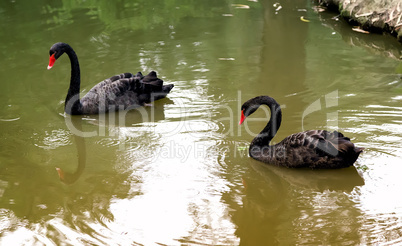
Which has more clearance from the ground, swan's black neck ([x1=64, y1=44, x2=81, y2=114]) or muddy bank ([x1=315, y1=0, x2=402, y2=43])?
muddy bank ([x1=315, y1=0, x2=402, y2=43])

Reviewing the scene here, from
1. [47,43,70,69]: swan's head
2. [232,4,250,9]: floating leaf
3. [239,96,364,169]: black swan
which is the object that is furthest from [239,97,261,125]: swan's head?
[232,4,250,9]: floating leaf

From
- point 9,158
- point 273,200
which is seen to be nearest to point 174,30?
point 9,158

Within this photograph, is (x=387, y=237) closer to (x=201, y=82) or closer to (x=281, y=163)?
(x=281, y=163)

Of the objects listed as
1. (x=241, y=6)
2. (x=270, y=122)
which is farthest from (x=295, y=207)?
(x=241, y=6)

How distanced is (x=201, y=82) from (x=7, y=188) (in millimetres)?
3038

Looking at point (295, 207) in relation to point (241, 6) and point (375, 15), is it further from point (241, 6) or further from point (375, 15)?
point (241, 6)

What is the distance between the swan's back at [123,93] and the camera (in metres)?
6.02

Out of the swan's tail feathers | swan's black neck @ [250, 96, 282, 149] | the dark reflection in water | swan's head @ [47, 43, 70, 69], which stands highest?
swan's head @ [47, 43, 70, 69]

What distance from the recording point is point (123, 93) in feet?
20.2

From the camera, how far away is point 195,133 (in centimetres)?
535

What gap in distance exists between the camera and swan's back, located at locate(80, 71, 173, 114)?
602 centimetres

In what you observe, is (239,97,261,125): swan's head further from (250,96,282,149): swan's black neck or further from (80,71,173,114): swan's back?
(80,71,173,114): swan's back

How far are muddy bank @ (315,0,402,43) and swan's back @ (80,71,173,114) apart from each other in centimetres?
400

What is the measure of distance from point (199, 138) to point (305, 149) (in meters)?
1.18
